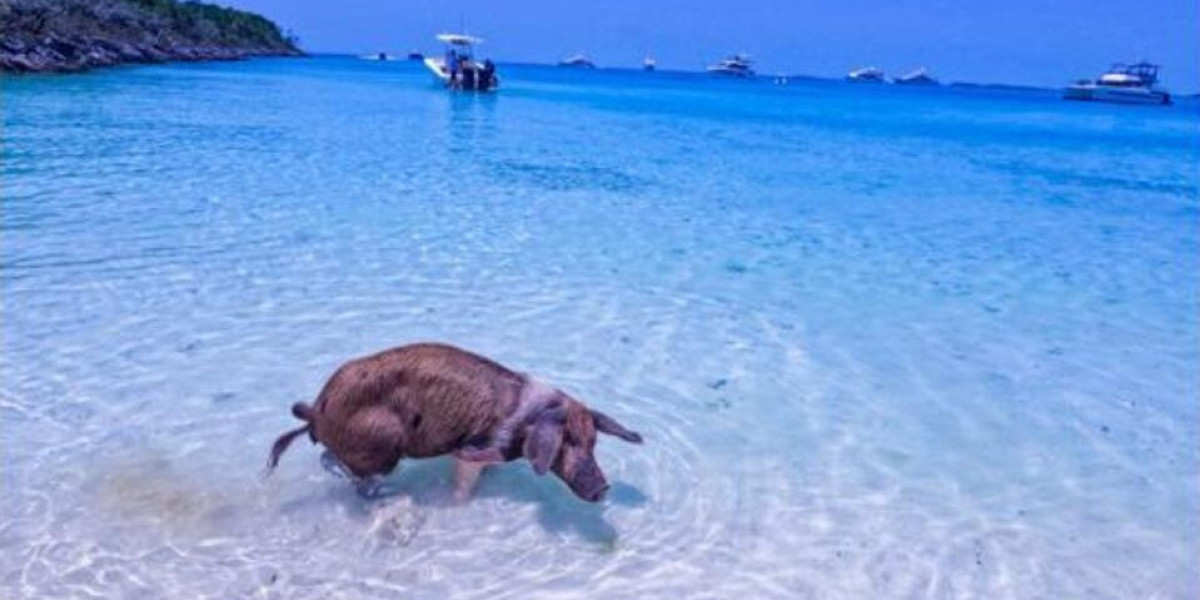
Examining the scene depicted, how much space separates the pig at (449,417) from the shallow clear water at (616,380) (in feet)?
1.50

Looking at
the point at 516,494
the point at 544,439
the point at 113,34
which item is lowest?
the point at 516,494

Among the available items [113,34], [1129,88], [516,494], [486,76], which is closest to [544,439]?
[516,494]

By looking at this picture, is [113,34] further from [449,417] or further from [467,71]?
[449,417]

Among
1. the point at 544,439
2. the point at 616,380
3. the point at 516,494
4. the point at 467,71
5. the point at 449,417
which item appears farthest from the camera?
the point at 467,71

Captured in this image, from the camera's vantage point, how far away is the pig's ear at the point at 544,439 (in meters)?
4.64

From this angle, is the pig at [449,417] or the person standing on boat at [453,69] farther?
the person standing on boat at [453,69]

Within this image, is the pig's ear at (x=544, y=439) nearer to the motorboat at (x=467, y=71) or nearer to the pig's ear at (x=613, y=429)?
the pig's ear at (x=613, y=429)

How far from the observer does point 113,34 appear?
2473 inches

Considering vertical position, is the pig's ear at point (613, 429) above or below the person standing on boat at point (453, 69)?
below

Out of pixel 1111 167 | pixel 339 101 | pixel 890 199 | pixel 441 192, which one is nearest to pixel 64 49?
pixel 339 101

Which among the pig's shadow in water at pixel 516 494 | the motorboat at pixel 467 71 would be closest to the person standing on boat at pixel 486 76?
the motorboat at pixel 467 71

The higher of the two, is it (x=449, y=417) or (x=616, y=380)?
(x=449, y=417)

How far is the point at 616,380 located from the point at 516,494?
2.25m

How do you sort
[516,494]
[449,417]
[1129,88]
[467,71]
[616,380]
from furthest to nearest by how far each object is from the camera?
1. [1129,88]
2. [467,71]
3. [616,380]
4. [516,494]
5. [449,417]
